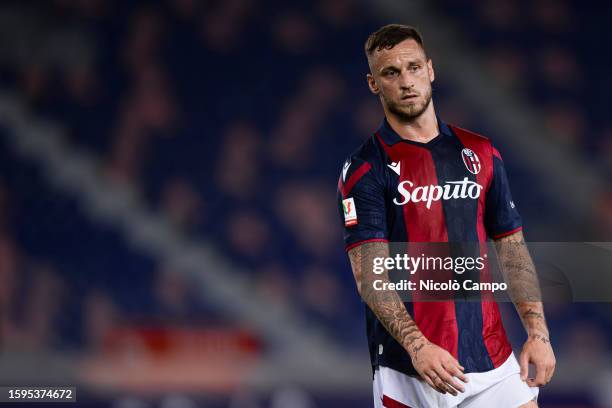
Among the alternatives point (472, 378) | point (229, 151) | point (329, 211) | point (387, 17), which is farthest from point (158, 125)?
point (472, 378)

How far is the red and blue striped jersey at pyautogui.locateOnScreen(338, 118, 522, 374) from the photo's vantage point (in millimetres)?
2008

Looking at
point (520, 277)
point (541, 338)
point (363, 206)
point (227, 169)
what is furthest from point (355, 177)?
point (227, 169)

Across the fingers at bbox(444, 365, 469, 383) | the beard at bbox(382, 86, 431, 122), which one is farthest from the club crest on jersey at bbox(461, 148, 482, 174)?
the fingers at bbox(444, 365, 469, 383)

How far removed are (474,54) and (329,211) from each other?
1.85 meters

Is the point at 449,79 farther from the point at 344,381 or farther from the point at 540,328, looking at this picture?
the point at 540,328

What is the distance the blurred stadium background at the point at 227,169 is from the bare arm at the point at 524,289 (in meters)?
3.75

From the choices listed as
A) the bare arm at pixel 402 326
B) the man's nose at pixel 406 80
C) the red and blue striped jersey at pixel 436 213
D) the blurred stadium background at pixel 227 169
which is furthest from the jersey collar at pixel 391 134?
the blurred stadium background at pixel 227 169

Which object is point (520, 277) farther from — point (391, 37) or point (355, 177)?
point (391, 37)

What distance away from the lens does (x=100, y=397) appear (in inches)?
224

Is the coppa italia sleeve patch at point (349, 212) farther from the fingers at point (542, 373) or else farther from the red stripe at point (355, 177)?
the fingers at point (542, 373)

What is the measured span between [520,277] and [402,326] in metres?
0.39

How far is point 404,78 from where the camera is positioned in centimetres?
203

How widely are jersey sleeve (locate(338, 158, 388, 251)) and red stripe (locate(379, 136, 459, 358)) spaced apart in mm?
72

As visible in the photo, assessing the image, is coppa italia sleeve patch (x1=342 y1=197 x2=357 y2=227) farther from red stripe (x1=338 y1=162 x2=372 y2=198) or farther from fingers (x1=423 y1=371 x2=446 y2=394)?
fingers (x1=423 y1=371 x2=446 y2=394)
